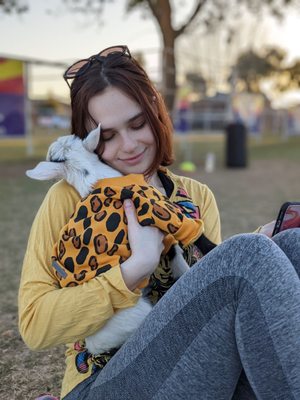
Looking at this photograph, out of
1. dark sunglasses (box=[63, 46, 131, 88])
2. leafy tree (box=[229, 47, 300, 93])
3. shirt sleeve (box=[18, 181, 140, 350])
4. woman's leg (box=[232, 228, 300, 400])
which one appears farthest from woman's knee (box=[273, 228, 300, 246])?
leafy tree (box=[229, 47, 300, 93])

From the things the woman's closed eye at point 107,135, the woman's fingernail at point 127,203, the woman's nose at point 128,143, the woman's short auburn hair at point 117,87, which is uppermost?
the woman's short auburn hair at point 117,87

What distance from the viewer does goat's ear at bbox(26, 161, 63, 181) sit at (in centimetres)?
118

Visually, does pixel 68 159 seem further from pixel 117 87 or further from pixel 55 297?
pixel 55 297

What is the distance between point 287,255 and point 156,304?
33 cm

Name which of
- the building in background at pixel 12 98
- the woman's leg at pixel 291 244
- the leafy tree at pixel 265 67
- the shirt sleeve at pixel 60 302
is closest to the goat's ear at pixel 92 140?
the shirt sleeve at pixel 60 302

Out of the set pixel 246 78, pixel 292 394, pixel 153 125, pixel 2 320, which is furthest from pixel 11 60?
pixel 246 78

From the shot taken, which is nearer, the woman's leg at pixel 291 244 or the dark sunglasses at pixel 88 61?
the woman's leg at pixel 291 244

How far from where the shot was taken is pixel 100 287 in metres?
1.05

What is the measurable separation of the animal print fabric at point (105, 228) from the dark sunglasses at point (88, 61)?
1.06ft

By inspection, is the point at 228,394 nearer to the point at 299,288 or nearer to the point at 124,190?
the point at 299,288

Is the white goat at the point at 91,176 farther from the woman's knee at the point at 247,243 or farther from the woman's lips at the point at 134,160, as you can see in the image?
the woman's knee at the point at 247,243

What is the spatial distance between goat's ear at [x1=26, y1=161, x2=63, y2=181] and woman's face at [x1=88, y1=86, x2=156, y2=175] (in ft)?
0.46

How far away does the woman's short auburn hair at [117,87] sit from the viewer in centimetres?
123

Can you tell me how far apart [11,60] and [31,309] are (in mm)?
8933
